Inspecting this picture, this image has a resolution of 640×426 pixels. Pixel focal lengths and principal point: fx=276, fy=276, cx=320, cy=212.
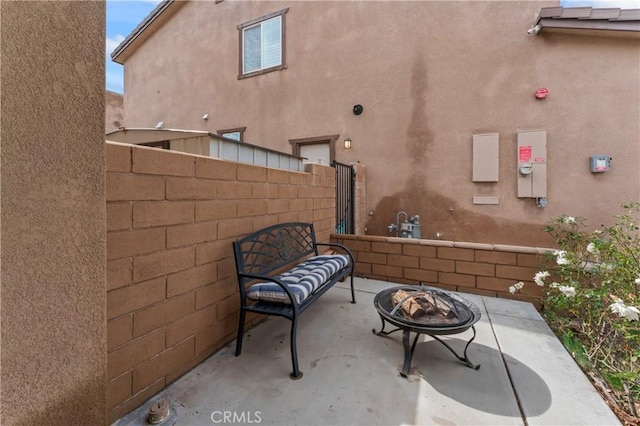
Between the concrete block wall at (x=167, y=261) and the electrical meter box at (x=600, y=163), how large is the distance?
4.81m

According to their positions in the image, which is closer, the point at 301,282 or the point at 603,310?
the point at 301,282

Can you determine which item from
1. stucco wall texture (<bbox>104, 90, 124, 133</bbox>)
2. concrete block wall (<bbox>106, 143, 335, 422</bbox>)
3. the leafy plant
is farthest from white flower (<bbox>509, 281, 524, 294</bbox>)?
stucco wall texture (<bbox>104, 90, 124, 133</bbox>)

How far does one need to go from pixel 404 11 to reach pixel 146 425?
6.58 metres

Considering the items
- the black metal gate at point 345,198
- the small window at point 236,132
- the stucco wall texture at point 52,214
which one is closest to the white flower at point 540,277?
the black metal gate at point 345,198

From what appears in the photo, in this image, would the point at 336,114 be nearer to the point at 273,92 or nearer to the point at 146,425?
the point at 273,92

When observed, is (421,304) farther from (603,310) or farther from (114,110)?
(114,110)

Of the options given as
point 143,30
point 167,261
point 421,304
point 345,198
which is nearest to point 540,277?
point 421,304

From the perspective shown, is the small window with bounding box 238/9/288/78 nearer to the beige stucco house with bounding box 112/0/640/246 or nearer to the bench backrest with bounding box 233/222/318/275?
the beige stucco house with bounding box 112/0/640/246

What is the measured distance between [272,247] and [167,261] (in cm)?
104

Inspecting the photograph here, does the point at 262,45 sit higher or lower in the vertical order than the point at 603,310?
higher

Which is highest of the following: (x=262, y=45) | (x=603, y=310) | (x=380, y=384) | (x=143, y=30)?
(x=143, y=30)

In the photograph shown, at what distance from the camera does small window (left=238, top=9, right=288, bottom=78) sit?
638cm

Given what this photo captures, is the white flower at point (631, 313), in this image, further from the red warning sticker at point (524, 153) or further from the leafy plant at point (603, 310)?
the red warning sticker at point (524, 153)

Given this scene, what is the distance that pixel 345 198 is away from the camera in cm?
483
